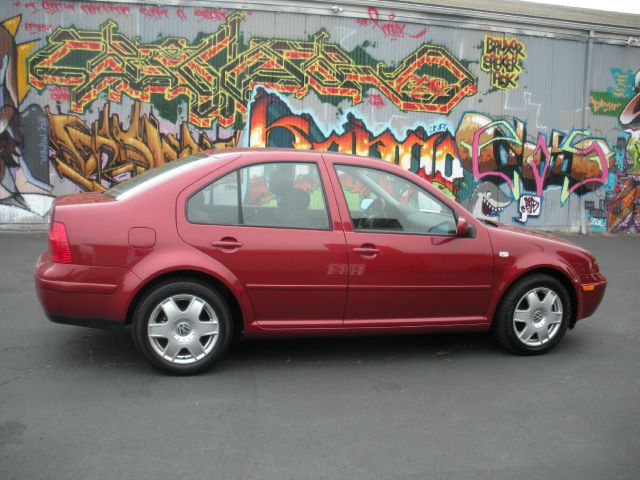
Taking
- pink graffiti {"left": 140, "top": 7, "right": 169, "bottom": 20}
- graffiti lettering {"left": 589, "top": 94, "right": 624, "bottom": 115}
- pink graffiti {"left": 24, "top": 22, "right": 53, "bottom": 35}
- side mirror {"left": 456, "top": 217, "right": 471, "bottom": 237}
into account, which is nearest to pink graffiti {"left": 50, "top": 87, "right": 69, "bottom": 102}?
pink graffiti {"left": 24, "top": 22, "right": 53, "bottom": 35}

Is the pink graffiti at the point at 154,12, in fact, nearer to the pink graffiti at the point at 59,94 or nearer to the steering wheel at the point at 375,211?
the pink graffiti at the point at 59,94

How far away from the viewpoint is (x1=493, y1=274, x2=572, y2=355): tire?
17.9 ft

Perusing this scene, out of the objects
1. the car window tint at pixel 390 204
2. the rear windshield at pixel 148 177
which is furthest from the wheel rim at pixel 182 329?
the car window tint at pixel 390 204

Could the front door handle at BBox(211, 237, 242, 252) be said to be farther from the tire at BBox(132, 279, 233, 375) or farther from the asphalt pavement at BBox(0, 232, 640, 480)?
the asphalt pavement at BBox(0, 232, 640, 480)

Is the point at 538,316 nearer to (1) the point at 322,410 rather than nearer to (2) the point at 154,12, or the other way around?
(1) the point at 322,410

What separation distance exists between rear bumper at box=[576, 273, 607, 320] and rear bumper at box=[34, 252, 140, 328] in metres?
3.53

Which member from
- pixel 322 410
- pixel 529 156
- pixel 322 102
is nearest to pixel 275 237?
pixel 322 410

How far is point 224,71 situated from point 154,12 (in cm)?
159

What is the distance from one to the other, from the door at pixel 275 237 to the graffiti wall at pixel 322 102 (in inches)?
310

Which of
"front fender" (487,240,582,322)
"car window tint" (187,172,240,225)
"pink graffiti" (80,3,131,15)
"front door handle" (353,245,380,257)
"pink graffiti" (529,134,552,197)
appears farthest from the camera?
"pink graffiti" (529,134,552,197)

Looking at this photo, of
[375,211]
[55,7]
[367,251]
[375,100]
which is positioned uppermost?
[55,7]

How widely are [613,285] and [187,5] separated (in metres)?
8.61

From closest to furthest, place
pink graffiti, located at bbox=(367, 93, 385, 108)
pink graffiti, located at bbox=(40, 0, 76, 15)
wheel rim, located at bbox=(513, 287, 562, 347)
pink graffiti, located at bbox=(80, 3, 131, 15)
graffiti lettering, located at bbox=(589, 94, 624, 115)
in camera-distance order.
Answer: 1. wheel rim, located at bbox=(513, 287, 562, 347)
2. pink graffiti, located at bbox=(40, 0, 76, 15)
3. pink graffiti, located at bbox=(80, 3, 131, 15)
4. pink graffiti, located at bbox=(367, 93, 385, 108)
5. graffiti lettering, located at bbox=(589, 94, 624, 115)

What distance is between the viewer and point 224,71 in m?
12.8
